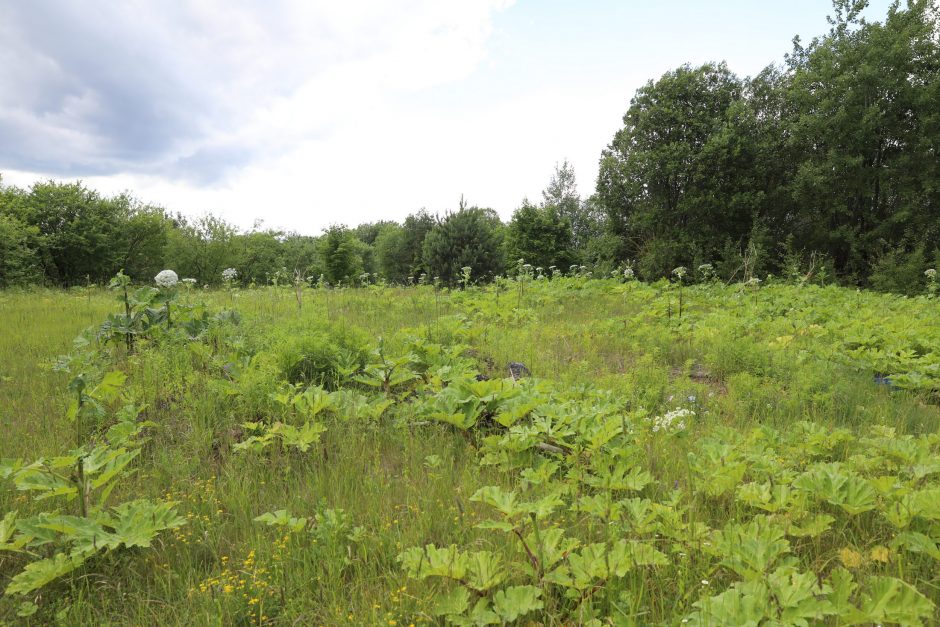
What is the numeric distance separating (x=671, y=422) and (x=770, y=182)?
852 inches

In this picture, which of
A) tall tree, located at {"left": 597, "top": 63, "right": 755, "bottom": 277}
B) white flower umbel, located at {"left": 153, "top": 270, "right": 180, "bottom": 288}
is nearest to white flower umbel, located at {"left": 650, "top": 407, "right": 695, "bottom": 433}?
white flower umbel, located at {"left": 153, "top": 270, "right": 180, "bottom": 288}

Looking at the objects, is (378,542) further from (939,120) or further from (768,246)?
(939,120)

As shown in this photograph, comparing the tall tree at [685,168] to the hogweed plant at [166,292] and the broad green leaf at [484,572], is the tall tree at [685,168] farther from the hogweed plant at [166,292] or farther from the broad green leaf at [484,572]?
the broad green leaf at [484,572]

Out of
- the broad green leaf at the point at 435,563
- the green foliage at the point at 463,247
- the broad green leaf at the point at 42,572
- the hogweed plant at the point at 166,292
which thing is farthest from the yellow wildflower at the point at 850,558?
the green foliage at the point at 463,247

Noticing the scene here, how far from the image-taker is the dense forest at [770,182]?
652 inches

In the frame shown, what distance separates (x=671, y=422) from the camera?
123 inches

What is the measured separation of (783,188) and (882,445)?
67.1 feet

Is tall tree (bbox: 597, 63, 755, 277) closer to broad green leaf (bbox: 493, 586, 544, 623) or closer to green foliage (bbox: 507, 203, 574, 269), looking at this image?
green foliage (bbox: 507, 203, 574, 269)

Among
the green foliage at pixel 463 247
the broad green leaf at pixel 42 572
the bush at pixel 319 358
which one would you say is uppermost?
the green foliage at pixel 463 247

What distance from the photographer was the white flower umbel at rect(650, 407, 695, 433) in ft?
9.96

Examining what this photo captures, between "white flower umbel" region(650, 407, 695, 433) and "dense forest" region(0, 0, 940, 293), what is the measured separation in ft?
34.9

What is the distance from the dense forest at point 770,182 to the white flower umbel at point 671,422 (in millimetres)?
10637

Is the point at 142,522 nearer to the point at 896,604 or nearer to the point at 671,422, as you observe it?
the point at 896,604

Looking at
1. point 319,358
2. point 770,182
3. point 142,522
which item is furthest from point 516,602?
point 770,182
